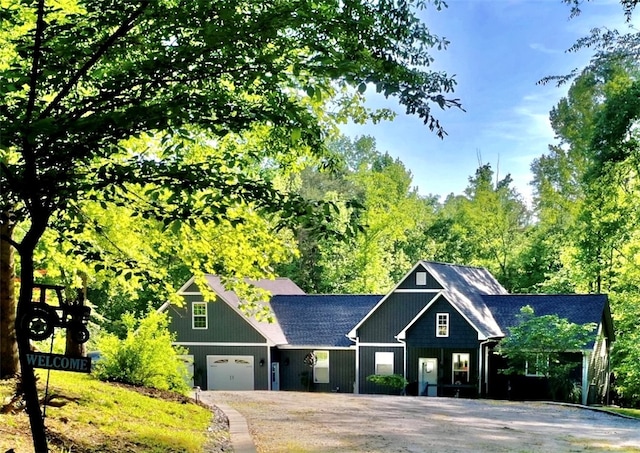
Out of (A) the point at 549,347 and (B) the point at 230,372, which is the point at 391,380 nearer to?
(A) the point at 549,347

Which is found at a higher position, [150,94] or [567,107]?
[567,107]

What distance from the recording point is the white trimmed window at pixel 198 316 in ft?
104

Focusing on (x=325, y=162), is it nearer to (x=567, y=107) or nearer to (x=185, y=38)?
(x=185, y=38)

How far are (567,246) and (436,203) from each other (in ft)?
97.1

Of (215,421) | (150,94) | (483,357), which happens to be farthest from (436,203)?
(150,94)

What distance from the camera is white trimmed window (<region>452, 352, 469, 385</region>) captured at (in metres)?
28.6

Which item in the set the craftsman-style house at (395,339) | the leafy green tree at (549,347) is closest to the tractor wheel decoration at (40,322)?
the leafy green tree at (549,347)

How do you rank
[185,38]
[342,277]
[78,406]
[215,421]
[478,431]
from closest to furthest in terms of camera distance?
[185,38], [78,406], [215,421], [478,431], [342,277]

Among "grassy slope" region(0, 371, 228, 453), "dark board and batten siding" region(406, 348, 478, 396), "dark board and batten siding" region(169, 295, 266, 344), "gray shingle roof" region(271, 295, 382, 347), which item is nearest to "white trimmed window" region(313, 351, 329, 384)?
"gray shingle roof" region(271, 295, 382, 347)

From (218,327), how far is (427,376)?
986cm

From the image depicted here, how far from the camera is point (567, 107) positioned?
104ft

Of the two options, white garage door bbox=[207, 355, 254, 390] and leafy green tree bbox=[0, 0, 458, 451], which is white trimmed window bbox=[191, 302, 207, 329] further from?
leafy green tree bbox=[0, 0, 458, 451]

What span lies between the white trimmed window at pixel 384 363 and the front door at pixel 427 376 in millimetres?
1359

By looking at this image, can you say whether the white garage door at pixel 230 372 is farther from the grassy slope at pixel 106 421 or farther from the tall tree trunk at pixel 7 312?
the tall tree trunk at pixel 7 312
